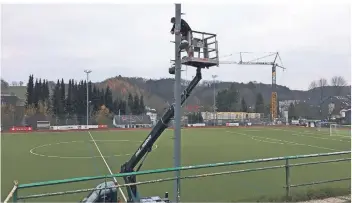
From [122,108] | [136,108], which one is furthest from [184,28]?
[136,108]

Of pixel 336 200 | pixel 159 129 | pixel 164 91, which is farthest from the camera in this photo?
pixel 164 91

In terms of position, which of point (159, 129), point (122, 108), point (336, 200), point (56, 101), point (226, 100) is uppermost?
point (226, 100)

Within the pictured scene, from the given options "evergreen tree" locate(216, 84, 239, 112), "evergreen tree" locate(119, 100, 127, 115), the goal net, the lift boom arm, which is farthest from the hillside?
the lift boom arm

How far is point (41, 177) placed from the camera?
14.4 m

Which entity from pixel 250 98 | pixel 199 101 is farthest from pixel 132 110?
pixel 250 98

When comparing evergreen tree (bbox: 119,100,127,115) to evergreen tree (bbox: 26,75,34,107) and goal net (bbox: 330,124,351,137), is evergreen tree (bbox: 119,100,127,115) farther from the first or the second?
goal net (bbox: 330,124,351,137)

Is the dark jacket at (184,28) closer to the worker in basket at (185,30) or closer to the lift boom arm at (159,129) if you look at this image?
the worker in basket at (185,30)

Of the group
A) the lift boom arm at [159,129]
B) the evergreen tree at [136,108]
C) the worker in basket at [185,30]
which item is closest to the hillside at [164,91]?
the evergreen tree at [136,108]

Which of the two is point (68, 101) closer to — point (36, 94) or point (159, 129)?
point (36, 94)

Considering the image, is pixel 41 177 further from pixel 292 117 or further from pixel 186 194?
pixel 292 117

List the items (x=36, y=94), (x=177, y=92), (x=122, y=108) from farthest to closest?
(x=122, y=108)
(x=36, y=94)
(x=177, y=92)

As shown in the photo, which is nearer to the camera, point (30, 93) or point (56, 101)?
point (30, 93)

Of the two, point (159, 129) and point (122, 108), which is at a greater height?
point (122, 108)

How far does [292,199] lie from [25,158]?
59.5ft
